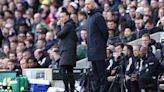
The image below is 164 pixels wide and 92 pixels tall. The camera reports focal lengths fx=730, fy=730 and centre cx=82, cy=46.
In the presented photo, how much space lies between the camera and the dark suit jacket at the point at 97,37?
15.2 metres

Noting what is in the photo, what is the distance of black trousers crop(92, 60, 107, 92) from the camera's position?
15.1 meters

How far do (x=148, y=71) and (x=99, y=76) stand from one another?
148 cm

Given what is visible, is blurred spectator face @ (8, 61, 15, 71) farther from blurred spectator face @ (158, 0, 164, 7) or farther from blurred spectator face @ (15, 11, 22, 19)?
blurred spectator face @ (15, 11, 22, 19)

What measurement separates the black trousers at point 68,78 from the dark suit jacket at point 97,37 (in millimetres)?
1260

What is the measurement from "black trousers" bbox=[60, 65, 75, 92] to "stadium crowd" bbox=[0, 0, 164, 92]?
86 centimetres

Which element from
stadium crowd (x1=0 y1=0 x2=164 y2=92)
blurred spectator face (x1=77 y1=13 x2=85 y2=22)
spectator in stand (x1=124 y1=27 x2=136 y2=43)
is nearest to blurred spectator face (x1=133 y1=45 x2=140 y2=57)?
stadium crowd (x1=0 y1=0 x2=164 y2=92)

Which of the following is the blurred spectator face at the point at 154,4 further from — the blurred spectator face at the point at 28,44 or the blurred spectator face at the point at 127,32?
the blurred spectator face at the point at 28,44

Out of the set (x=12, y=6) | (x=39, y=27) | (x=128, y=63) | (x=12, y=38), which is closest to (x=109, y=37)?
(x=128, y=63)

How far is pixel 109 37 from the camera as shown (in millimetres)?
19062

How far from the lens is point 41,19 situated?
906 inches

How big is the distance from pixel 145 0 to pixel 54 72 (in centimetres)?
349

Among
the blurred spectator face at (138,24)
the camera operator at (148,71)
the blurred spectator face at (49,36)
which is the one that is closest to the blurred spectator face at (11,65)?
the blurred spectator face at (49,36)

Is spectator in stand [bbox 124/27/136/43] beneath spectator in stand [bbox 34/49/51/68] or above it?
above

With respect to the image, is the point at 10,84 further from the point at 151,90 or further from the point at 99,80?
the point at 151,90
